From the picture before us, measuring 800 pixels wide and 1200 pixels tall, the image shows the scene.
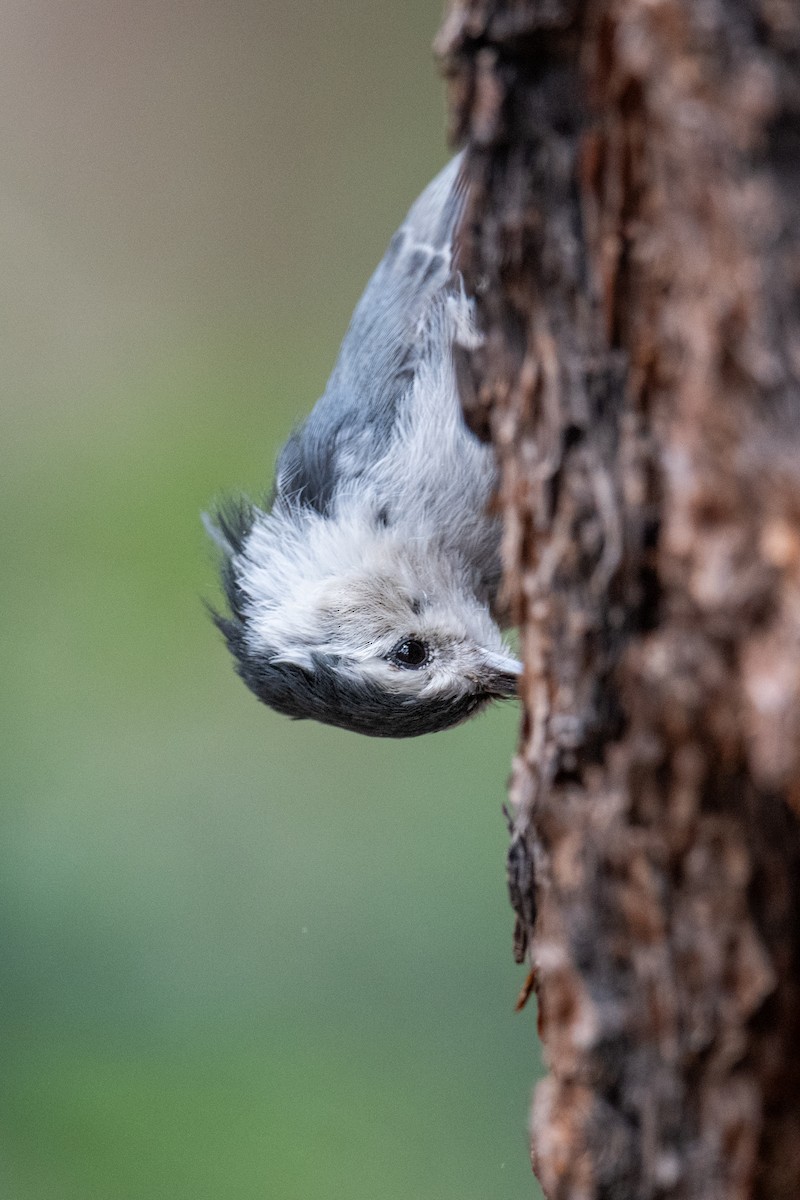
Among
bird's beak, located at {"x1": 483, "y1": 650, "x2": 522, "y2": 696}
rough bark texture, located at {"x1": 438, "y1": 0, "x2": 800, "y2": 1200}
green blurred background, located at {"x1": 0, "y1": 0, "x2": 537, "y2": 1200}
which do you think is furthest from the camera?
green blurred background, located at {"x1": 0, "y1": 0, "x2": 537, "y2": 1200}

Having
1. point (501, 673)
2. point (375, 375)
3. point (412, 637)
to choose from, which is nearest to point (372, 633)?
point (412, 637)

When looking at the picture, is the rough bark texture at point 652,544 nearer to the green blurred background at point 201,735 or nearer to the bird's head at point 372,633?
the bird's head at point 372,633

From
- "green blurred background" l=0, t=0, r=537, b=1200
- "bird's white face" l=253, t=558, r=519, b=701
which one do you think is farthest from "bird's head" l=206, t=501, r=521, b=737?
"green blurred background" l=0, t=0, r=537, b=1200

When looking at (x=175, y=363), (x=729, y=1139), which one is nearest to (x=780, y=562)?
(x=729, y=1139)

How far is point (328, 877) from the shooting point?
2.30m

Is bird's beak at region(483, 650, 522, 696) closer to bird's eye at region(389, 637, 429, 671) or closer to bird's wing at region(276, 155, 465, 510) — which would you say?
bird's eye at region(389, 637, 429, 671)

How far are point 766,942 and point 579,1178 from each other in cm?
21

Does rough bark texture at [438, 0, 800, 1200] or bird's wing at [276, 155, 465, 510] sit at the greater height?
bird's wing at [276, 155, 465, 510]

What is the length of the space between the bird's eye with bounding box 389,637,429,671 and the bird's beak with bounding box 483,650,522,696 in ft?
0.26

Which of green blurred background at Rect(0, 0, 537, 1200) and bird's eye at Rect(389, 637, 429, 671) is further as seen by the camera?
green blurred background at Rect(0, 0, 537, 1200)

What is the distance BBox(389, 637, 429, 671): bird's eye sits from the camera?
60.5 inches

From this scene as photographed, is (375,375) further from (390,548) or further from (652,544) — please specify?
(652,544)

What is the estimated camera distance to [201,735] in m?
2.36

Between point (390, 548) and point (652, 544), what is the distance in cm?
86
